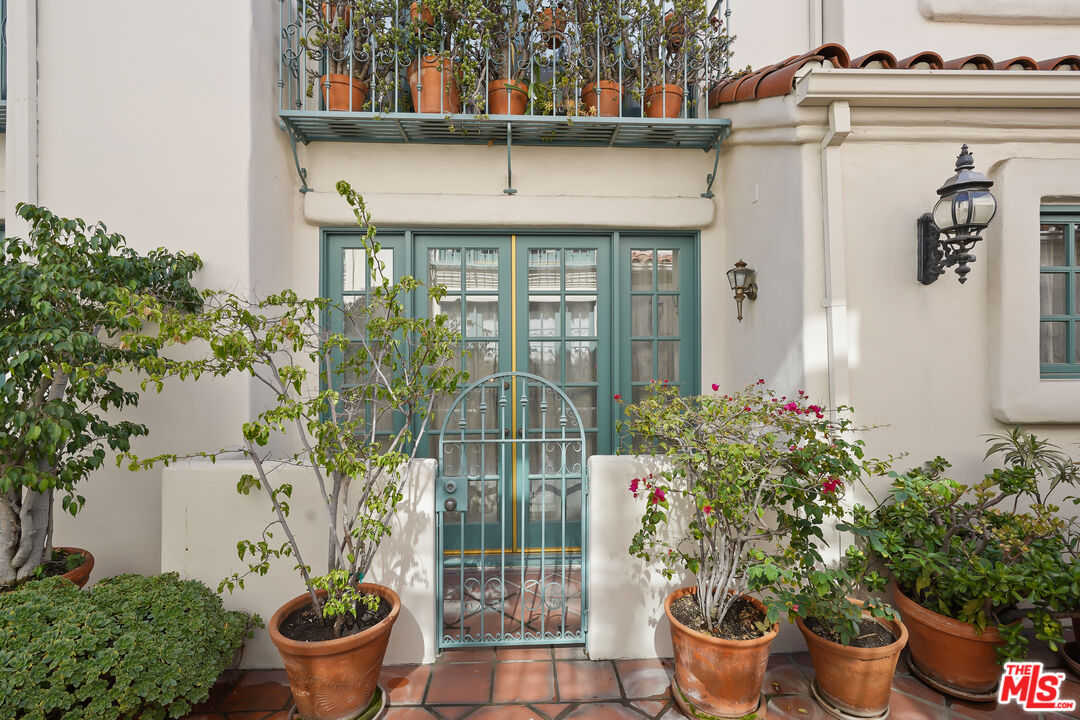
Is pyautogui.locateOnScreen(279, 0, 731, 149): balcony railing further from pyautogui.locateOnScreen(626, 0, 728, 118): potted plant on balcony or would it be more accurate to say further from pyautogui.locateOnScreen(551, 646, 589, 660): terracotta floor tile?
pyautogui.locateOnScreen(551, 646, 589, 660): terracotta floor tile

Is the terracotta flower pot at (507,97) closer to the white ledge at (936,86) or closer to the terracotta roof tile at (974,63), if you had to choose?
the white ledge at (936,86)

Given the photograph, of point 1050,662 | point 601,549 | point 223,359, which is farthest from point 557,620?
point 1050,662

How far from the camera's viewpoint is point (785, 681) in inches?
99.7

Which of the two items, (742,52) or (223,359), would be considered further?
(742,52)

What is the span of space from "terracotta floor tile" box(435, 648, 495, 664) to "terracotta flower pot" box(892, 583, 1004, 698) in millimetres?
2233

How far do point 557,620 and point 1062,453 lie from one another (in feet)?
10.3

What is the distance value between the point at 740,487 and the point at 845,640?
0.83 metres

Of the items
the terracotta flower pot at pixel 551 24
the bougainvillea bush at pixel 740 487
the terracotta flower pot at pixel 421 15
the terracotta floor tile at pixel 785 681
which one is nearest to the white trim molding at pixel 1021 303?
the bougainvillea bush at pixel 740 487

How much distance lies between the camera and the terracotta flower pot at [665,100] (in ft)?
11.6

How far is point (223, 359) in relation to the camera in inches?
82.0

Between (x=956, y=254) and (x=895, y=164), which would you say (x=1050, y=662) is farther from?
(x=895, y=164)

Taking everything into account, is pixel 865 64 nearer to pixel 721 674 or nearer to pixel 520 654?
pixel 721 674

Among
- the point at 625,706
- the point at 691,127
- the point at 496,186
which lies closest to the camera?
the point at 625,706

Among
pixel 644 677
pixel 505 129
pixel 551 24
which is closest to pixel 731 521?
pixel 644 677
